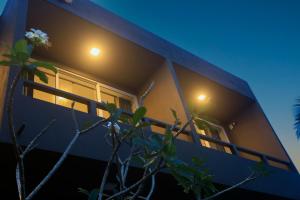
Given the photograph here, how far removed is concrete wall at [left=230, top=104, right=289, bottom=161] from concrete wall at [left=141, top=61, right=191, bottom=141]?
281 cm

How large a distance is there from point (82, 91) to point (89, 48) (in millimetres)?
921

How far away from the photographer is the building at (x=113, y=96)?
3197mm

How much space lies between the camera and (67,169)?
10.4ft

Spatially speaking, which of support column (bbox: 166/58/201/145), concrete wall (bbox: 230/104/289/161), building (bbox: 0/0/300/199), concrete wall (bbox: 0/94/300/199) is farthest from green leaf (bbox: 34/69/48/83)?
concrete wall (bbox: 230/104/289/161)

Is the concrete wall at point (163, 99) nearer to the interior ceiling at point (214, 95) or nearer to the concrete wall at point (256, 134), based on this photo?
the interior ceiling at point (214, 95)

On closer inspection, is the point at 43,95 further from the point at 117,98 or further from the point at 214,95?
the point at 214,95

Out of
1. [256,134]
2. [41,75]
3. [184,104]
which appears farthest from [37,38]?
[256,134]

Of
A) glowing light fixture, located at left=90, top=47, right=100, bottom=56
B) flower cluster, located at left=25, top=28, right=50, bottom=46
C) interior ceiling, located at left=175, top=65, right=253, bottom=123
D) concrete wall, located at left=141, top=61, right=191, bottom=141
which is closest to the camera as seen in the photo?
flower cluster, located at left=25, top=28, right=50, bottom=46

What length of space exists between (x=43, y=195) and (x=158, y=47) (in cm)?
441

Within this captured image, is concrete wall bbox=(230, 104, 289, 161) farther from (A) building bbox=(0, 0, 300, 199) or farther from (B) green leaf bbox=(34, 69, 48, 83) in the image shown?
(B) green leaf bbox=(34, 69, 48, 83)

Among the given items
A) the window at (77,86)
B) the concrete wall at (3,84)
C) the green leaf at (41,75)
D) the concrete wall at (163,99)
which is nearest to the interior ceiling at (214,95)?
the concrete wall at (163,99)

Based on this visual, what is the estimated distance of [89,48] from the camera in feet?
19.6

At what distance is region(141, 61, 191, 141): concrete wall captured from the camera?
580cm

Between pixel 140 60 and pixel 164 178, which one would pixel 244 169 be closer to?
pixel 164 178
